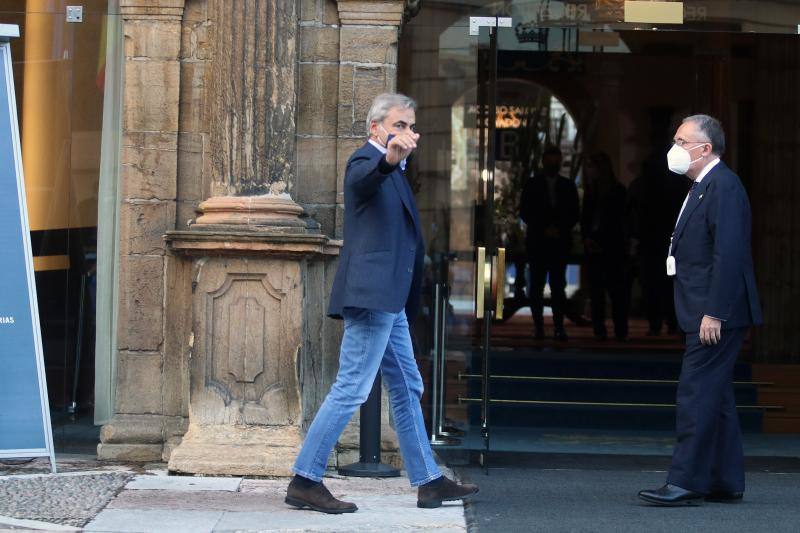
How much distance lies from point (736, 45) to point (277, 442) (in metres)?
8.43

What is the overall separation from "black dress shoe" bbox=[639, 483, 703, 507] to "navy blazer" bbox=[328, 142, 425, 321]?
5.05 ft

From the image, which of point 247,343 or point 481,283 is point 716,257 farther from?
point 247,343

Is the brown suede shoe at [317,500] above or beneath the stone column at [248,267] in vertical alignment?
beneath

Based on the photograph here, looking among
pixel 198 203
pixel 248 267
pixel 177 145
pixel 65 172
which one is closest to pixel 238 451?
pixel 248 267

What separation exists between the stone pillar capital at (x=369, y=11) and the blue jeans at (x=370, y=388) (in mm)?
1996

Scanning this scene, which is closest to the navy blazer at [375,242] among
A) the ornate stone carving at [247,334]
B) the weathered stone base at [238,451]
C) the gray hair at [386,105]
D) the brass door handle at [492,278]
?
the gray hair at [386,105]

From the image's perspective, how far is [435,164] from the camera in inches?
532

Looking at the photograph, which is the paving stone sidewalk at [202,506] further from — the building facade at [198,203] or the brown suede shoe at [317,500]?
the building facade at [198,203]

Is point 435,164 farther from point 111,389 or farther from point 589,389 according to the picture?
point 111,389

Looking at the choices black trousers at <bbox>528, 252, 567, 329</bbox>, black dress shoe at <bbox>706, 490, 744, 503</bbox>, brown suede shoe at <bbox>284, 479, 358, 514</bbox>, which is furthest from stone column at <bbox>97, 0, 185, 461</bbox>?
black trousers at <bbox>528, 252, 567, 329</bbox>

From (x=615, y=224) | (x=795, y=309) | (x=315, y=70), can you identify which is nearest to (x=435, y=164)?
(x=615, y=224)

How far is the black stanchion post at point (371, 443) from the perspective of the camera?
7.13 m

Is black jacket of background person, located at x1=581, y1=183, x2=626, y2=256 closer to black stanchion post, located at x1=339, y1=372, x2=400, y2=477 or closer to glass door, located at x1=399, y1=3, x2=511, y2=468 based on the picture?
glass door, located at x1=399, y1=3, x2=511, y2=468

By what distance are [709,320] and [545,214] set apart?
7.71 m
